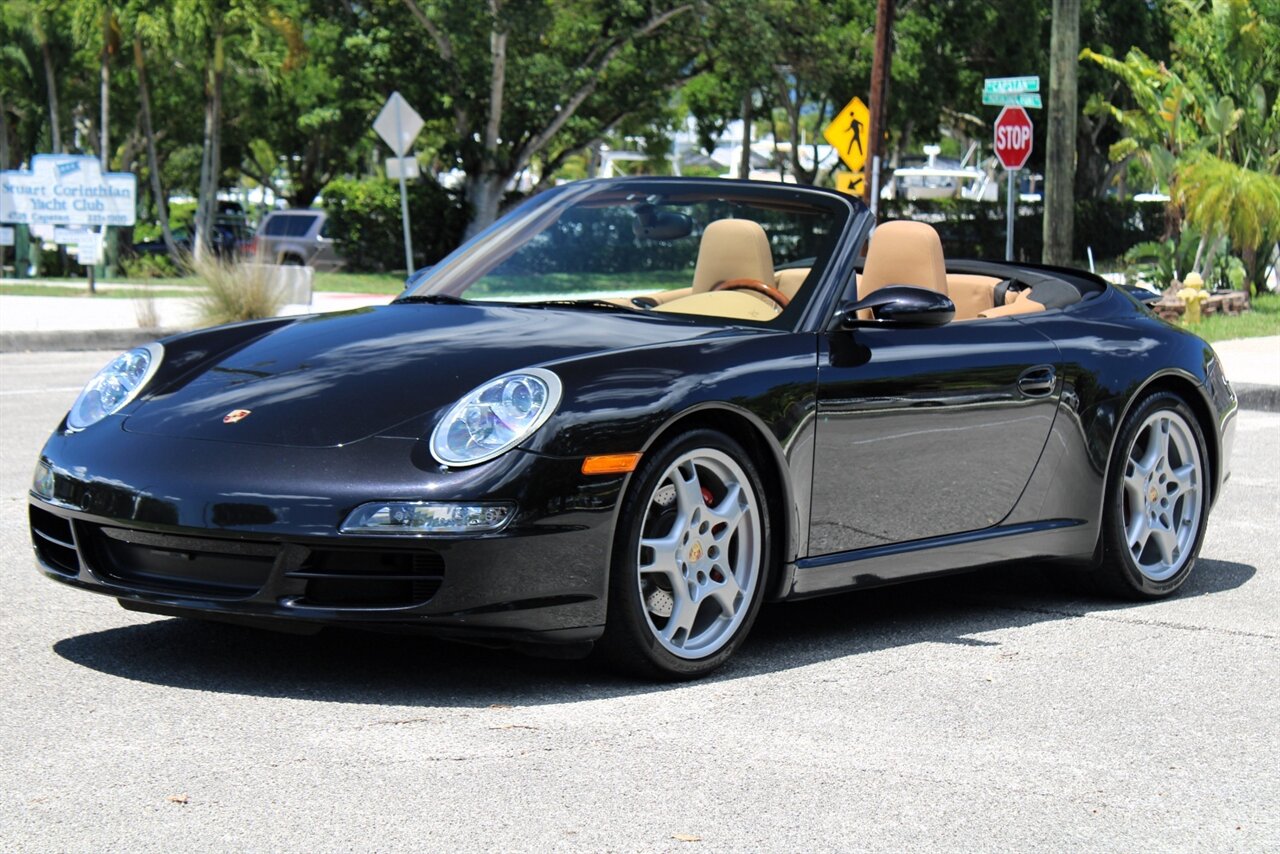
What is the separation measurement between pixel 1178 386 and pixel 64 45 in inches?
1592

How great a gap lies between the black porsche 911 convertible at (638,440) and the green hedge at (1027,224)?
111ft

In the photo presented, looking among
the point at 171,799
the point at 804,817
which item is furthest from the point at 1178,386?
the point at 171,799

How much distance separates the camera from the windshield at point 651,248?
231 inches

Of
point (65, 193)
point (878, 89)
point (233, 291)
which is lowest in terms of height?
point (233, 291)

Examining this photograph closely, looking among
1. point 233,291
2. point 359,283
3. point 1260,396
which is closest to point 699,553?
point 1260,396

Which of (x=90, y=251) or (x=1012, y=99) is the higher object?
(x=1012, y=99)

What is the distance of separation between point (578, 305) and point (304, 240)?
35147 mm

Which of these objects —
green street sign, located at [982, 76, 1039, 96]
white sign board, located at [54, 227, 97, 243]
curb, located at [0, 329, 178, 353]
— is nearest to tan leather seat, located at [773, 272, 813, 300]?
curb, located at [0, 329, 178, 353]

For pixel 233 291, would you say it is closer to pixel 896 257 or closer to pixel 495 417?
pixel 896 257

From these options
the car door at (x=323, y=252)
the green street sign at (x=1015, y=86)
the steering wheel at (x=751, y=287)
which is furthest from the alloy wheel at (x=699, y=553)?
the car door at (x=323, y=252)

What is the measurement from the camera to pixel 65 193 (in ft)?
86.0

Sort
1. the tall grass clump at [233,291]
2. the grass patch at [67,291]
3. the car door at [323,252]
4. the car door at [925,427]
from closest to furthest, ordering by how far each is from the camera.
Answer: the car door at [925,427] → the tall grass clump at [233,291] → the grass patch at [67,291] → the car door at [323,252]

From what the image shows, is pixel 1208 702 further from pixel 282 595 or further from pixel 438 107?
pixel 438 107

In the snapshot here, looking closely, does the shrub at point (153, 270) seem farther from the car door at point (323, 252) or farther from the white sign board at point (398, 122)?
the white sign board at point (398, 122)
